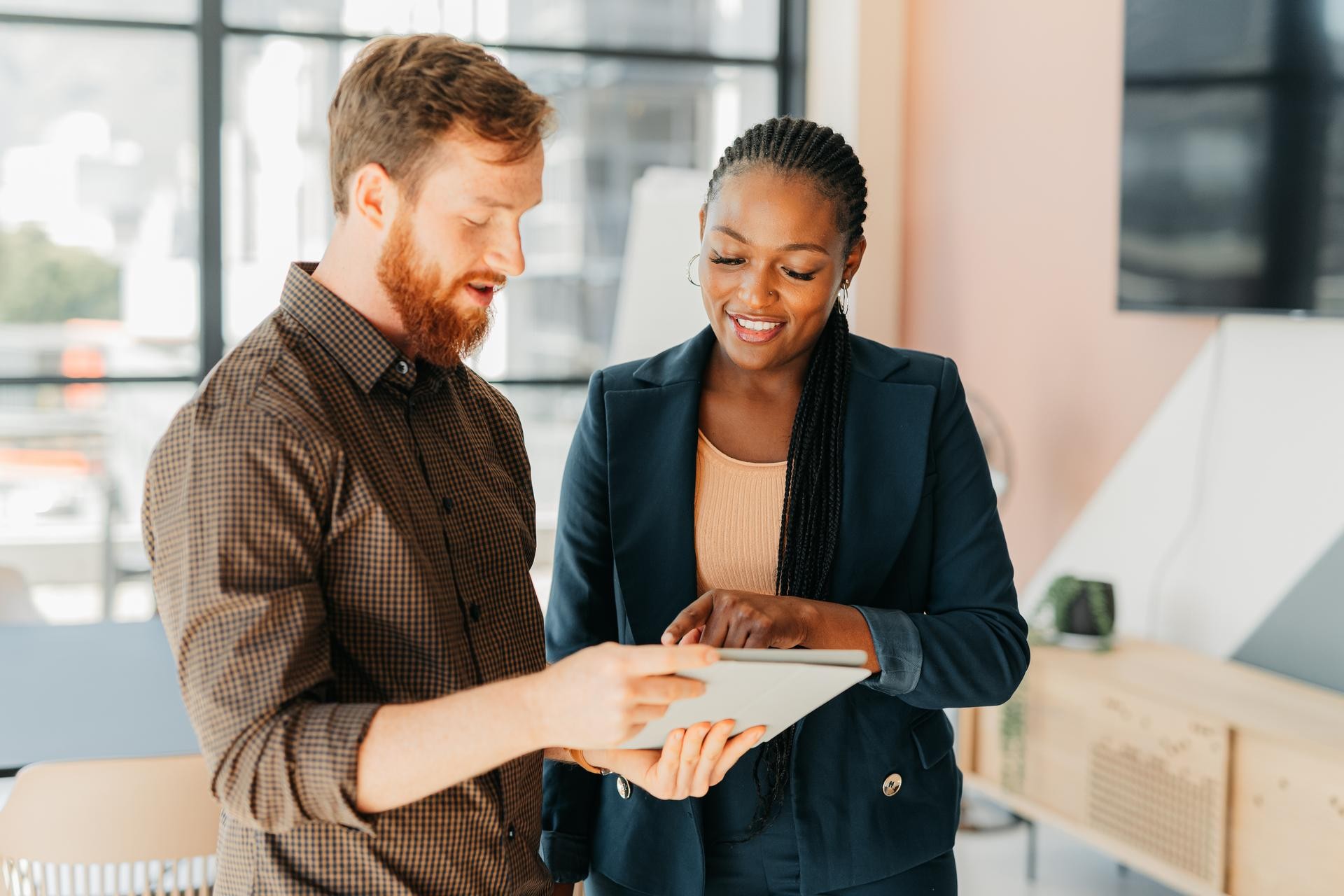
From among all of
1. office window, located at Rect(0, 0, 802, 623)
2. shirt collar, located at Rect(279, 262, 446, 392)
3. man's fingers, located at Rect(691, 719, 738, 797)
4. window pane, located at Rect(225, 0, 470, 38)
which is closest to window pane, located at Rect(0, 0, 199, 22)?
office window, located at Rect(0, 0, 802, 623)

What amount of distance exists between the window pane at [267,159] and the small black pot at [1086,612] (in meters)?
2.90

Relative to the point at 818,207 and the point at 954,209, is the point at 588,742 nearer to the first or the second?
the point at 818,207

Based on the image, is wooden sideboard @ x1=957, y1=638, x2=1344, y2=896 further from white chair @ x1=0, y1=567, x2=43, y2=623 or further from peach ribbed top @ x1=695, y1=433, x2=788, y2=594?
A: white chair @ x1=0, y1=567, x2=43, y2=623

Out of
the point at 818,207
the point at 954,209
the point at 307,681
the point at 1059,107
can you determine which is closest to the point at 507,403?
the point at 818,207

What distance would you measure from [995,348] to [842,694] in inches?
119

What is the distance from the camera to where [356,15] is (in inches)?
187

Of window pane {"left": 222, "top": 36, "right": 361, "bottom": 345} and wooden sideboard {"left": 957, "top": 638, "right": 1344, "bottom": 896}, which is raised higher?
window pane {"left": 222, "top": 36, "right": 361, "bottom": 345}

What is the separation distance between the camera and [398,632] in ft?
3.55

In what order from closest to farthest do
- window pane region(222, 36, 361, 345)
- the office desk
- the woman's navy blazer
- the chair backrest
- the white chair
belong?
the woman's navy blazer, the chair backrest, the office desk, the white chair, window pane region(222, 36, 361, 345)

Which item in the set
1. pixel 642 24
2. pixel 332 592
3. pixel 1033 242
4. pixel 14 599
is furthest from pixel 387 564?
pixel 642 24

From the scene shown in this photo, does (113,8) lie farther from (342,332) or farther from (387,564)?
(387,564)

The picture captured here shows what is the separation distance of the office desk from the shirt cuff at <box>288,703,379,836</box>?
4.18 feet

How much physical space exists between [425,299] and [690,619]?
40cm

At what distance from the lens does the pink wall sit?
3.68m
